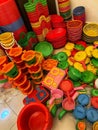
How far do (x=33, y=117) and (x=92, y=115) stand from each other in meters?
0.28

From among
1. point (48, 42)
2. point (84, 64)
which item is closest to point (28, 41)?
point (48, 42)

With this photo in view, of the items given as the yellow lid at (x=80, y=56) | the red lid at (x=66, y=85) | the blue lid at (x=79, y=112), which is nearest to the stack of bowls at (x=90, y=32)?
→ the yellow lid at (x=80, y=56)

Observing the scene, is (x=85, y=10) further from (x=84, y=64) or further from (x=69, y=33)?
(x=84, y=64)

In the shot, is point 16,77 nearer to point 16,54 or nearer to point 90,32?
point 16,54

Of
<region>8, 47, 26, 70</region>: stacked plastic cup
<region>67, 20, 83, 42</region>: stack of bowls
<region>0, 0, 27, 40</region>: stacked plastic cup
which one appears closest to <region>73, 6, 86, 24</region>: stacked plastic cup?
<region>67, 20, 83, 42</region>: stack of bowls

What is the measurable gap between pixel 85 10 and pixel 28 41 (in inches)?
16.4

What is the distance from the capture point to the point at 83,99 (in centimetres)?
80

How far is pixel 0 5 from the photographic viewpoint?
2.80 feet

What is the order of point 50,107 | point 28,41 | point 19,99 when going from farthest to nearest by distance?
point 28,41 < point 19,99 < point 50,107

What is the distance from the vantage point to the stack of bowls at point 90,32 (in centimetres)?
99

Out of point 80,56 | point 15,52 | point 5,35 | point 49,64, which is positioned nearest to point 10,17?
point 5,35

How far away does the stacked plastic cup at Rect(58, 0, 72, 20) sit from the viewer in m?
1.01

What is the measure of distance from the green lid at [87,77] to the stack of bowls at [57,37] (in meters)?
0.27

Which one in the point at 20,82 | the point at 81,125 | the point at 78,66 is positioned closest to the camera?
the point at 81,125
